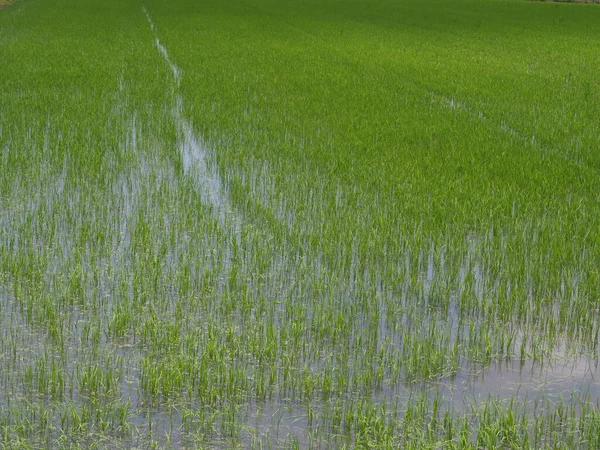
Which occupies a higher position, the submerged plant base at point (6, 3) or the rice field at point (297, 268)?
the rice field at point (297, 268)

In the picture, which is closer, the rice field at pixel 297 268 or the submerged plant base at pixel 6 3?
the rice field at pixel 297 268

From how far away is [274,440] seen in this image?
12.2ft

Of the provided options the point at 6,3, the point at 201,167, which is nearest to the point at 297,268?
the point at 201,167

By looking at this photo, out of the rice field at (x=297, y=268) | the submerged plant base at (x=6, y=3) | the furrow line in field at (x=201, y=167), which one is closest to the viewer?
the rice field at (x=297, y=268)

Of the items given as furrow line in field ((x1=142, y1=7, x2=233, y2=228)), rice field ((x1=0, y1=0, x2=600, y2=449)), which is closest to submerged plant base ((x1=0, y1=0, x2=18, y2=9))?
rice field ((x1=0, y1=0, x2=600, y2=449))

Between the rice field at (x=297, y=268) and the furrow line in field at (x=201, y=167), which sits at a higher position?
the rice field at (x=297, y=268)

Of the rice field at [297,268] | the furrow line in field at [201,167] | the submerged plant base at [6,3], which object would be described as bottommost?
the submerged plant base at [6,3]

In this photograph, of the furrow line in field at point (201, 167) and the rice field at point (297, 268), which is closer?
the rice field at point (297, 268)

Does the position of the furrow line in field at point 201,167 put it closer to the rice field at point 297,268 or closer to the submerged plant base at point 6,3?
the rice field at point 297,268

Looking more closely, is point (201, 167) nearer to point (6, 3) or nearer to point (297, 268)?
point (297, 268)

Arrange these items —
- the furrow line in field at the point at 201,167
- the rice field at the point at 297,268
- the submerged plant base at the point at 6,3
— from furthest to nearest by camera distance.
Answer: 1. the submerged plant base at the point at 6,3
2. the furrow line in field at the point at 201,167
3. the rice field at the point at 297,268

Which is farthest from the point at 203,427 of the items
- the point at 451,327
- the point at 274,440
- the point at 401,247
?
the point at 401,247

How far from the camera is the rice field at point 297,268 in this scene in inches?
153

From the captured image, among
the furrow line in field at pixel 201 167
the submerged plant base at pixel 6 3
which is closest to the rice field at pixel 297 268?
the furrow line in field at pixel 201 167
